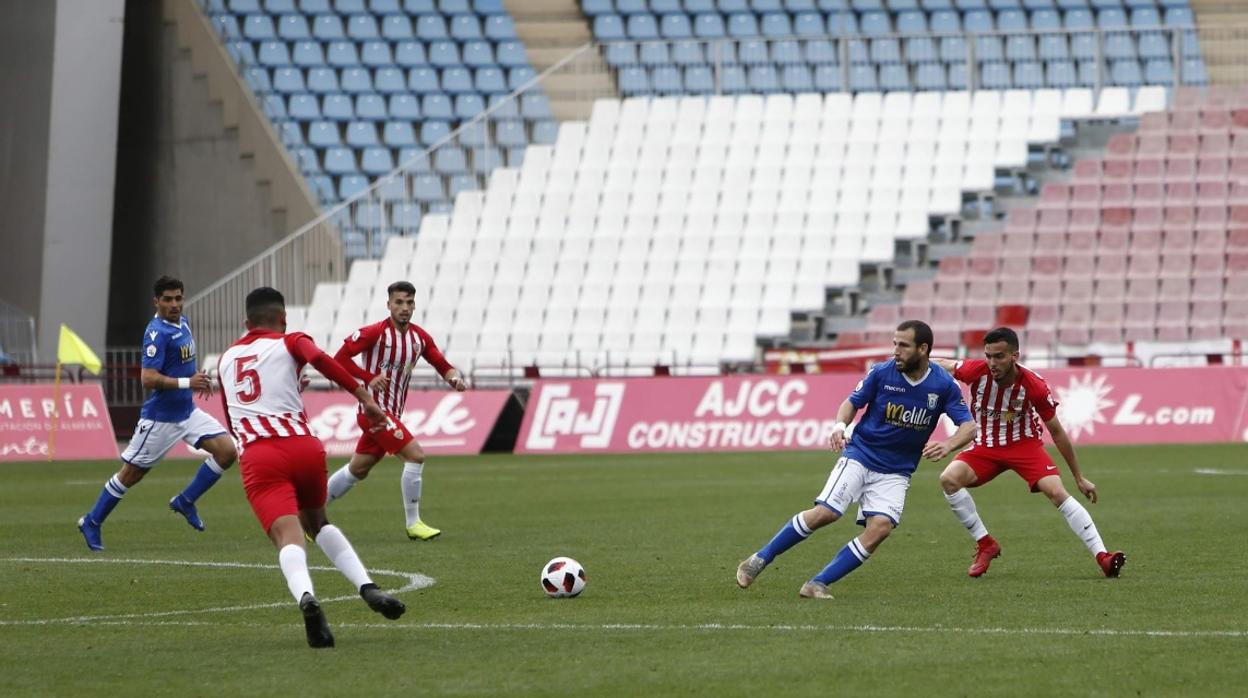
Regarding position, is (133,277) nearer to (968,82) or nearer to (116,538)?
(968,82)

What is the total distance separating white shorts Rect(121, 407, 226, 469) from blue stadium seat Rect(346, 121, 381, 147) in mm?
25305

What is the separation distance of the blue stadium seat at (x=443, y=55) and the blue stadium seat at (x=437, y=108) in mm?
804

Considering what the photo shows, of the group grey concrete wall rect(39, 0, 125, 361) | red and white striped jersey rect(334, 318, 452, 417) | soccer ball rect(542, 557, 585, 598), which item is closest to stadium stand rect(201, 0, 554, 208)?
grey concrete wall rect(39, 0, 125, 361)

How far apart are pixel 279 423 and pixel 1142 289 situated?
85.4 feet

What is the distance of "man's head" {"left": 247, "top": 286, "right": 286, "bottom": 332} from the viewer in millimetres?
9219

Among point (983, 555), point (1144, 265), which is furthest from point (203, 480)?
point (1144, 265)

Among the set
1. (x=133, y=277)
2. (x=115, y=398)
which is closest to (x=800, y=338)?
(x=115, y=398)

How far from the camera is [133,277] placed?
40812mm

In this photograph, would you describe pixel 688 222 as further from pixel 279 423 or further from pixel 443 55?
pixel 279 423

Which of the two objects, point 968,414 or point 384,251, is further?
point 384,251

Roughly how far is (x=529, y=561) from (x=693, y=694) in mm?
5801

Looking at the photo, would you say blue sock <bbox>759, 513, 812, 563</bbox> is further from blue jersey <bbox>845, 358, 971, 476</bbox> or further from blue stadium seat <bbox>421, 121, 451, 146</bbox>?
blue stadium seat <bbox>421, 121, 451, 146</bbox>

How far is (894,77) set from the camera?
124ft

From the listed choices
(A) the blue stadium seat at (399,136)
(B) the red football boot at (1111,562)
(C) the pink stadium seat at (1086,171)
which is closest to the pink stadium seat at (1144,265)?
(C) the pink stadium seat at (1086,171)
